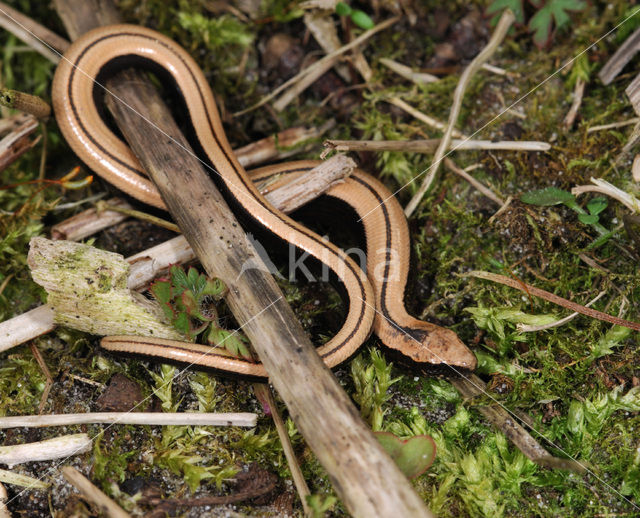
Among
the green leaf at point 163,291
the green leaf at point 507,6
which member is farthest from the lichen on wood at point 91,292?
the green leaf at point 507,6

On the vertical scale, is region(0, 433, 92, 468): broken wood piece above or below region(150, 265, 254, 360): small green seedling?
below

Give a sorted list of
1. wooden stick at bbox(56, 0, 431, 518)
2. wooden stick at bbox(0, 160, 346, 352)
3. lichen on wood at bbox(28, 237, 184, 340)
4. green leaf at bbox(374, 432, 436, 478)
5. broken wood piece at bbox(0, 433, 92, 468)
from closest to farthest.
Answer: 1. wooden stick at bbox(56, 0, 431, 518)
2. green leaf at bbox(374, 432, 436, 478)
3. broken wood piece at bbox(0, 433, 92, 468)
4. lichen on wood at bbox(28, 237, 184, 340)
5. wooden stick at bbox(0, 160, 346, 352)

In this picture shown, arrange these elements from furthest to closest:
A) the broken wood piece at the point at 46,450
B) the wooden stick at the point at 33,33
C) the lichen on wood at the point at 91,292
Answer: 1. the wooden stick at the point at 33,33
2. the lichen on wood at the point at 91,292
3. the broken wood piece at the point at 46,450

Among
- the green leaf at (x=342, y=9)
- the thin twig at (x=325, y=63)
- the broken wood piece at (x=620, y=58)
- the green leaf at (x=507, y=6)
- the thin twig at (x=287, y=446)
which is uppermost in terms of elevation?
the green leaf at (x=342, y=9)

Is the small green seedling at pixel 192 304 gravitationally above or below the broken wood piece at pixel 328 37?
below

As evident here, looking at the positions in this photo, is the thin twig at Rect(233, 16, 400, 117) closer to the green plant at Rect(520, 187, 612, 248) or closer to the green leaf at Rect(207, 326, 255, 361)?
the green plant at Rect(520, 187, 612, 248)

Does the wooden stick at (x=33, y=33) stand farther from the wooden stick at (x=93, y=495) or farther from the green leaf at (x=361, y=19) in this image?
the wooden stick at (x=93, y=495)

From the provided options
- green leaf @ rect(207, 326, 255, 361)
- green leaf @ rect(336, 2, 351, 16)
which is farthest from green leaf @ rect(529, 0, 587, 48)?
green leaf @ rect(207, 326, 255, 361)
